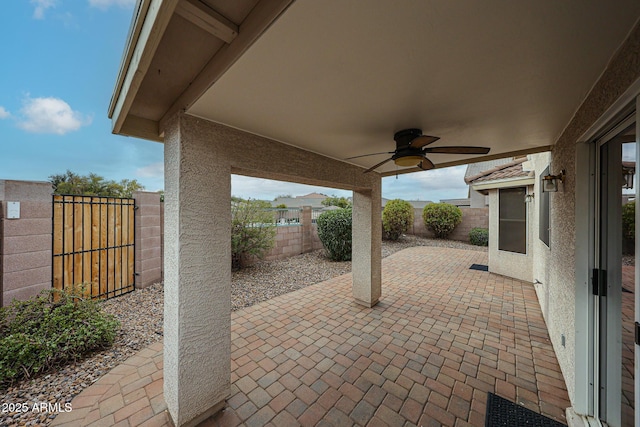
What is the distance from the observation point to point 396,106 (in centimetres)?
176

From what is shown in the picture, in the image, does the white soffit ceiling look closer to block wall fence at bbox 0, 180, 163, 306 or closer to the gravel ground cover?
the gravel ground cover

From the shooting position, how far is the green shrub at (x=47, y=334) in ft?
7.60

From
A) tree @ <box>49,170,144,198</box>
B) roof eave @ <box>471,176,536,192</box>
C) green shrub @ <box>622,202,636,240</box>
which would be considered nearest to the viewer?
green shrub @ <box>622,202,636,240</box>

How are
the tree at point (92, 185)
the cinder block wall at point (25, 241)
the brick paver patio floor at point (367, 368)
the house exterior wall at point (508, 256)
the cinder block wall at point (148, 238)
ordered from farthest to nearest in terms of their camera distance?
the tree at point (92, 185)
the house exterior wall at point (508, 256)
the cinder block wall at point (148, 238)
the cinder block wall at point (25, 241)
the brick paver patio floor at point (367, 368)

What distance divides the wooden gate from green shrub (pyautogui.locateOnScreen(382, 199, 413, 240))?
972 centimetres

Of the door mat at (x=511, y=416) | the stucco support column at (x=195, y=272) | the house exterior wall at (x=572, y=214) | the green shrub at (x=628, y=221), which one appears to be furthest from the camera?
the door mat at (x=511, y=416)

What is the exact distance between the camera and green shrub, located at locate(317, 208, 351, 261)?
7586 mm

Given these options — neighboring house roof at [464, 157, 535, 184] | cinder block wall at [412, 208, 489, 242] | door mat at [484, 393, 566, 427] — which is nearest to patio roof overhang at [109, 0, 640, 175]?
door mat at [484, 393, 566, 427]

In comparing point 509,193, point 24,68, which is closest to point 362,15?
point 509,193

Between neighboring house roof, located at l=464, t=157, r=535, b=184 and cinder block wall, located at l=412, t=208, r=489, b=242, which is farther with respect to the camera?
cinder block wall, located at l=412, t=208, r=489, b=242

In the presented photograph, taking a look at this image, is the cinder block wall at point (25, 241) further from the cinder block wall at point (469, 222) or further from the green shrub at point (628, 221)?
the cinder block wall at point (469, 222)

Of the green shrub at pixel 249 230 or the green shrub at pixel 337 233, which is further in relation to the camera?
the green shrub at pixel 337 233

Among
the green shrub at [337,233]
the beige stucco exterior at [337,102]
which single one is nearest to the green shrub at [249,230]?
the green shrub at [337,233]

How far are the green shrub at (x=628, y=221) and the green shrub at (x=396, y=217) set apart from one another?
942 centimetres
